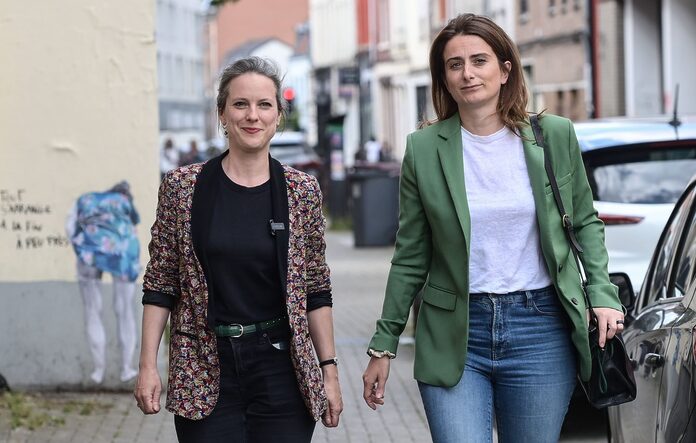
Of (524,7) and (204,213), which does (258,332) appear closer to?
(204,213)

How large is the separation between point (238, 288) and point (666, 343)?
1425mm

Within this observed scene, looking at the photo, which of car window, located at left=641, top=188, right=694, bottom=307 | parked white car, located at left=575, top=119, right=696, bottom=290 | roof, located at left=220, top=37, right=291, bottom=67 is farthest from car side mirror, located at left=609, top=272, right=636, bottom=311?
roof, located at left=220, top=37, right=291, bottom=67

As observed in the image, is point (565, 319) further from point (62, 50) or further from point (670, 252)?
point (62, 50)

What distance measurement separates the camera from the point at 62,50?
32.2ft

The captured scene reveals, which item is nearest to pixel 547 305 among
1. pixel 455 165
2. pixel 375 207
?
pixel 455 165

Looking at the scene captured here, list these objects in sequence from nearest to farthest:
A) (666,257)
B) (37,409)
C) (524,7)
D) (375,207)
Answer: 1. (666,257)
2. (37,409)
3. (375,207)
4. (524,7)

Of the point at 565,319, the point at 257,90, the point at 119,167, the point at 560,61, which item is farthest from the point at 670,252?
the point at 560,61

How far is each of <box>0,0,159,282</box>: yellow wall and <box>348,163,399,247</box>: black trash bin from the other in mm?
15000

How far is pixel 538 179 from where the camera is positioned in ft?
15.1

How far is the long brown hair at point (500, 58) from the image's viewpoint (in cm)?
469

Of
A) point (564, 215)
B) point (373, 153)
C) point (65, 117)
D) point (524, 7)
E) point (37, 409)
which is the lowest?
point (37, 409)

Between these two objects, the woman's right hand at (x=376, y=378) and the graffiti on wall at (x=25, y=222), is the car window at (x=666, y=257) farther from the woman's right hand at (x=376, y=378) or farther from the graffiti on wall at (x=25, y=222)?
the graffiti on wall at (x=25, y=222)

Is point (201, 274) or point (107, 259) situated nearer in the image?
point (201, 274)

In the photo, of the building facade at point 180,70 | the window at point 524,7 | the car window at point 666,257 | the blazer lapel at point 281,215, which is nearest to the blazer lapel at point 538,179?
the blazer lapel at point 281,215
